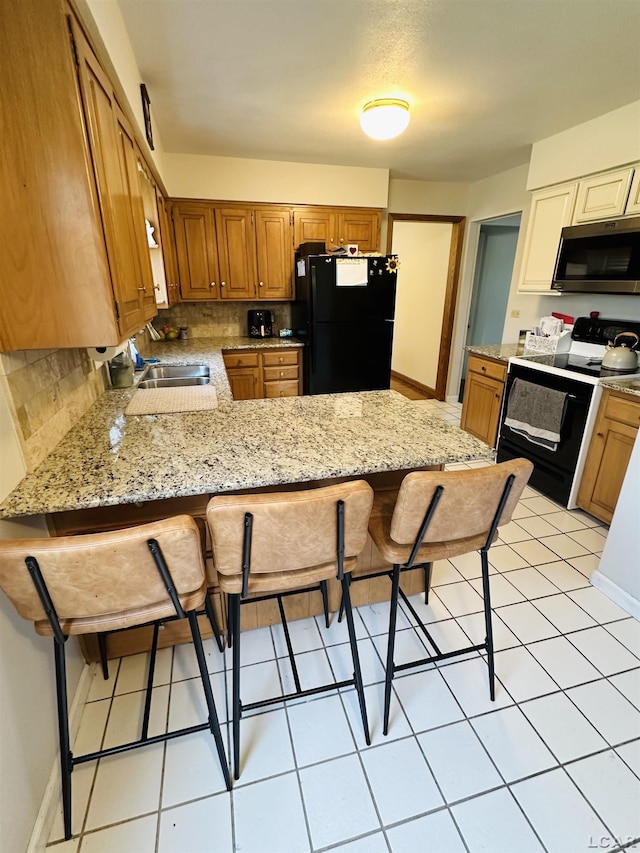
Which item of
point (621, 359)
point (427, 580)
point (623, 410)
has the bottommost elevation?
point (427, 580)

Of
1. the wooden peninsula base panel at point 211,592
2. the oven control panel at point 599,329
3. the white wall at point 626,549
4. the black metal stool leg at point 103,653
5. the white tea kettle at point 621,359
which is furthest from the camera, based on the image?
the oven control panel at point 599,329

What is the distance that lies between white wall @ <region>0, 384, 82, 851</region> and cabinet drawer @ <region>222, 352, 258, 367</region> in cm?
260

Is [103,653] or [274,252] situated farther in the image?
[274,252]

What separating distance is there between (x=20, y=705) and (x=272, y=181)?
399 centimetres

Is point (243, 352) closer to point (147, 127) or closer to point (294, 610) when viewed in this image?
point (147, 127)

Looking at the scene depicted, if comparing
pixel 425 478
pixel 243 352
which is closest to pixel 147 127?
pixel 243 352

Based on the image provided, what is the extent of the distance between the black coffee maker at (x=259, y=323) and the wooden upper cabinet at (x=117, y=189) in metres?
2.19

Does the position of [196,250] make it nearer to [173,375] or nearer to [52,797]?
[173,375]

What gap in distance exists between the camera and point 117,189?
55.8 inches

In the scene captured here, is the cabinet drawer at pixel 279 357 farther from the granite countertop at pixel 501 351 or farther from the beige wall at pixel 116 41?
the beige wall at pixel 116 41

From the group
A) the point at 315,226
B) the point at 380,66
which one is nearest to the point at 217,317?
the point at 315,226

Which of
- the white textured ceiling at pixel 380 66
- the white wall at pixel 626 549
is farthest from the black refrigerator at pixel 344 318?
the white wall at pixel 626 549

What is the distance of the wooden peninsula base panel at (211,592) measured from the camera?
51.8 inches

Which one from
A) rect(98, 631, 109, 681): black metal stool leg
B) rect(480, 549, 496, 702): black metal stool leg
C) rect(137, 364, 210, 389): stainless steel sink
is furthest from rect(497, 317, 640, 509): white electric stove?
rect(98, 631, 109, 681): black metal stool leg
